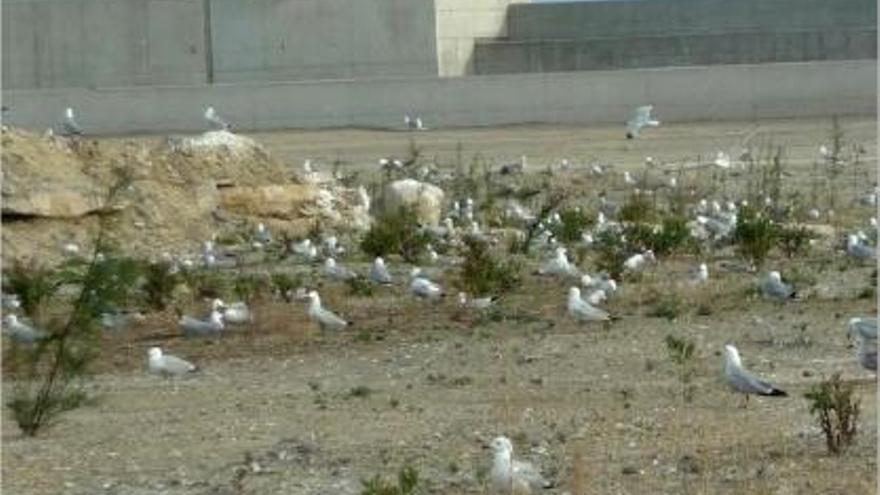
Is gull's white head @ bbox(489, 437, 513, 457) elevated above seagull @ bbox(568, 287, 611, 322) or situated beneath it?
elevated above

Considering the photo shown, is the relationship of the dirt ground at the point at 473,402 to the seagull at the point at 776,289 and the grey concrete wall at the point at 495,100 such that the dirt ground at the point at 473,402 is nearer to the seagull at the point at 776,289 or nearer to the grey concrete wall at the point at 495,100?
the seagull at the point at 776,289

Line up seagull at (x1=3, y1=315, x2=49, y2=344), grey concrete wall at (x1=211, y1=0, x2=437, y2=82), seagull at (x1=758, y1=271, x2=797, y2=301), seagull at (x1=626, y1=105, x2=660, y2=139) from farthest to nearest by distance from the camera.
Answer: grey concrete wall at (x1=211, y1=0, x2=437, y2=82), seagull at (x1=626, y1=105, x2=660, y2=139), seagull at (x1=758, y1=271, x2=797, y2=301), seagull at (x1=3, y1=315, x2=49, y2=344)

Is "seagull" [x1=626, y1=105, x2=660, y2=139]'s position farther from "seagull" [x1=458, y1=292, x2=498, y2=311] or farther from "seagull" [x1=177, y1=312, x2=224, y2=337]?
"seagull" [x1=177, y1=312, x2=224, y2=337]

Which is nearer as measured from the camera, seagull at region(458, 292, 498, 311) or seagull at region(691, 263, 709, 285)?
seagull at region(458, 292, 498, 311)

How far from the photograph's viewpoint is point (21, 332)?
1580 centimetres

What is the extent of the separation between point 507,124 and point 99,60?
12.7 meters

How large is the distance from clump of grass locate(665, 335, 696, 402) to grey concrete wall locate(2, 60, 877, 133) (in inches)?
1040

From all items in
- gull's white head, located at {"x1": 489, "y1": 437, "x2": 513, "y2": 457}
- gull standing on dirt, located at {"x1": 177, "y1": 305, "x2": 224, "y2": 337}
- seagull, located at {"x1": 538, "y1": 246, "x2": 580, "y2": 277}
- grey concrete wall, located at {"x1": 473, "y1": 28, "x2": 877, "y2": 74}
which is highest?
grey concrete wall, located at {"x1": 473, "y1": 28, "x2": 877, "y2": 74}

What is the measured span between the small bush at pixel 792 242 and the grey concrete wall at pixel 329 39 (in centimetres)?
2888

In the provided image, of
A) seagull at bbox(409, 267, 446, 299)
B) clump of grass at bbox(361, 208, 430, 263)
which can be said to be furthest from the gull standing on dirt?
clump of grass at bbox(361, 208, 430, 263)

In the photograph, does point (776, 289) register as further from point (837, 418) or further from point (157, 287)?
point (837, 418)

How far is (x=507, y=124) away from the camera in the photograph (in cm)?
4153

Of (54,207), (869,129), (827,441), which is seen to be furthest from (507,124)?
(827,441)

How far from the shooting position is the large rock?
2525cm
